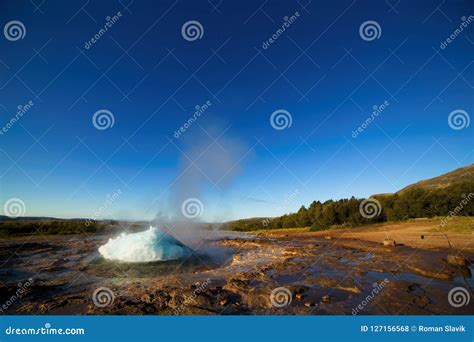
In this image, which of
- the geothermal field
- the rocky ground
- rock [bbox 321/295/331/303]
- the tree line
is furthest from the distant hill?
rock [bbox 321/295/331/303]

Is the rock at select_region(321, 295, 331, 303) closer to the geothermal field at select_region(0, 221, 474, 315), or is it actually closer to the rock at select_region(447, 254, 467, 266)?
the geothermal field at select_region(0, 221, 474, 315)

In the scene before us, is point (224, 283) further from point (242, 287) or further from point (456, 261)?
point (456, 261)

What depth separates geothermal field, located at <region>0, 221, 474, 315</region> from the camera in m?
7.85

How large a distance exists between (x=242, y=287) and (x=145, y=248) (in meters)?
8.29

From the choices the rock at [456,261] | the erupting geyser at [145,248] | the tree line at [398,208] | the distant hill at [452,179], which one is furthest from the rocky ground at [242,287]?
the distant hill at [452,179]

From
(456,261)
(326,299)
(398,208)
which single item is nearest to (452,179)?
(398,208)

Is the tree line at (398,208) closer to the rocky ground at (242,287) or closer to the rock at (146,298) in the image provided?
the rocky ground at (242,287)

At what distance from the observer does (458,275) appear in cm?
1079

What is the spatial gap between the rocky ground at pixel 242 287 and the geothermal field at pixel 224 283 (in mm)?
33

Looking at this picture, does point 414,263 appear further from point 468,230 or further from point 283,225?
point 283,225

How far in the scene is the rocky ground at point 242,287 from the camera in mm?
7805

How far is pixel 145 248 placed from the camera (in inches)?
608
